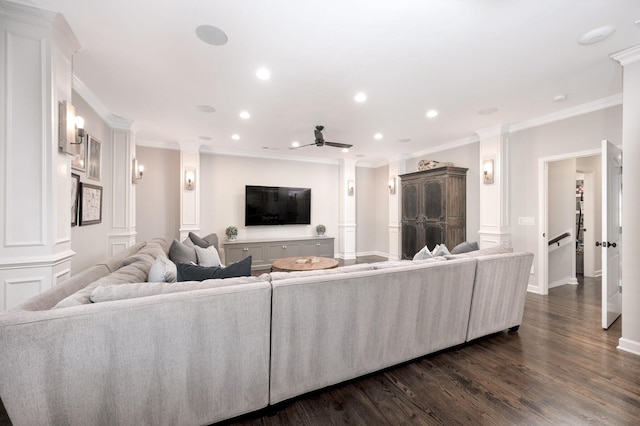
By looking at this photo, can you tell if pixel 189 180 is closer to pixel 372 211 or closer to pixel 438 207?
pixel 372 211

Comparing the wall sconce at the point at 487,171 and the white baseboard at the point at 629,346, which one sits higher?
the wall sconce at the point at 487,171

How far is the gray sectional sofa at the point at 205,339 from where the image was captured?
1.17 m

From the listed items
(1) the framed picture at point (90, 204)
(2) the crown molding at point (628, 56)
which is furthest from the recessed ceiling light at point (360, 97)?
(1) the framed picture at point (90, 204)

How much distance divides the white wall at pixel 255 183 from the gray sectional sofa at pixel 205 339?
3.79m

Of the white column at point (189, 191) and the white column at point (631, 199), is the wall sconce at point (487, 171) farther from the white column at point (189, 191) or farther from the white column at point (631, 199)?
the white column at point (189, 191)

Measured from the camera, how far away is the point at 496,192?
14.6 ft

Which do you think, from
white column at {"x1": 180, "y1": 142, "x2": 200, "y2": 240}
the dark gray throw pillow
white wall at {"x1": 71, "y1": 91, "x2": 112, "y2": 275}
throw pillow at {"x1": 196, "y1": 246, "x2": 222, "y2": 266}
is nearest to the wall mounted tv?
white column at {"x1": 180, "y1": 142, "x2": 200, "y2": 240}

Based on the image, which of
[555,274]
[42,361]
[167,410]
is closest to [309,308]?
[167,410]

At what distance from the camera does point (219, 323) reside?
1.47m

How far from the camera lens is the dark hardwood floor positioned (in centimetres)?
163

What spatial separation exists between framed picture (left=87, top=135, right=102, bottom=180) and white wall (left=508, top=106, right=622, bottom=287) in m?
6.19

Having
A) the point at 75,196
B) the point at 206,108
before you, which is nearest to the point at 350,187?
the point at 206,108

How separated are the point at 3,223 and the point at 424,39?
3.46 metres

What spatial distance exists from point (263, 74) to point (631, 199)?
364cm
